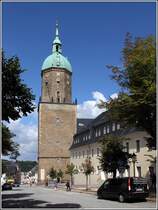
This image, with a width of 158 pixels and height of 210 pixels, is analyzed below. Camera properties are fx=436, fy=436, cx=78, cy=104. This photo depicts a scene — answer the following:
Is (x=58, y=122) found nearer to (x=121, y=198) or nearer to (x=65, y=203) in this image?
(x=121, y=198)

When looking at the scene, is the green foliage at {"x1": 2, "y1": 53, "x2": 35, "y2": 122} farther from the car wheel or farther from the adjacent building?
the adjacent building

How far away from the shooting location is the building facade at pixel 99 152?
45391 mm

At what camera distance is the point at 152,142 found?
3033 cm

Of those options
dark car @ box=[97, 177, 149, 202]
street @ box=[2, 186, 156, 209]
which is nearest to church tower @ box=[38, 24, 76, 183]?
street @ box=[2, 186, 156, 209]

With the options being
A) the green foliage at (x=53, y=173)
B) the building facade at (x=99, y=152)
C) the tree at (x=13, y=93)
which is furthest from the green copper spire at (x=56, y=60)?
the tree at (x=13, y=93)

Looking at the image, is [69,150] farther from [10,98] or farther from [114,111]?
[10,98]

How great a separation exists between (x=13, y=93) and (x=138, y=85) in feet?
37.6

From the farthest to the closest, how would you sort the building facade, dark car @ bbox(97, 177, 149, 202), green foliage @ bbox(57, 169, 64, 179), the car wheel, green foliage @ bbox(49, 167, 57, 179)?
green foliage @ bbox(49, 167, 57, 179)
green foliage @ bbox(57, 169, 64, 179)
the building facade
the car wheel
dark car @ bbox(97, 177, 149, 202)

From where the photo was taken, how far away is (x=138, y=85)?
93.1ft

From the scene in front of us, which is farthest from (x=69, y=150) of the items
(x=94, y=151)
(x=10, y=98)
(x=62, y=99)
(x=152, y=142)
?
(x=10, y=98)

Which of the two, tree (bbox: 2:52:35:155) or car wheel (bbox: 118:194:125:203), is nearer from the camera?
tree (bbox: 2:52:35:155)

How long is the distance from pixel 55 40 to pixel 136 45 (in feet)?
239

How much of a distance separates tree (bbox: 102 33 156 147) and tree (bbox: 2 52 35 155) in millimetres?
9797

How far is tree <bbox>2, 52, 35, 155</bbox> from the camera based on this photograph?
19062 millimetres
